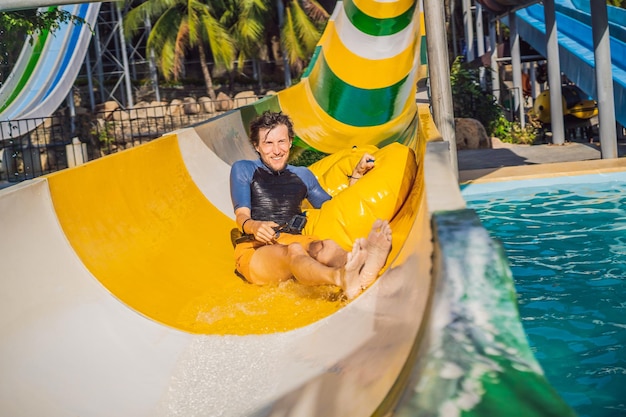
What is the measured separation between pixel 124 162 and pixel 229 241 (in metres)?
0.71

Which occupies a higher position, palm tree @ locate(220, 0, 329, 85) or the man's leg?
palm tree @ locate(220, 0, 329, 85)

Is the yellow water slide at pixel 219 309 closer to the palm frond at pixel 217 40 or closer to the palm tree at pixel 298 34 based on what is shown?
the palm frond at pixel 217 40

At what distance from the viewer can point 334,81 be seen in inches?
256

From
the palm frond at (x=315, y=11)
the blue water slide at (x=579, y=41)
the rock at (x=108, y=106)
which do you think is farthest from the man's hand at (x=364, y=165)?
the palm frond at (x=315, y=11)

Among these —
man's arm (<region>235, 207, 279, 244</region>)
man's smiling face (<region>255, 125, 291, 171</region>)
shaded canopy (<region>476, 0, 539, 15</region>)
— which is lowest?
man's arm (<region>235, 207, 279, 244</region>)

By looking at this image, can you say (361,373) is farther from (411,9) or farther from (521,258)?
(411,9)

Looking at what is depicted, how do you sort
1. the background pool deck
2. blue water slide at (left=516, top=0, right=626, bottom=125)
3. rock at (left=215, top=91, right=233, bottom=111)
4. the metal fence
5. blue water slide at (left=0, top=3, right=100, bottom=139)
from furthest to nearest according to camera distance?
1. rock at (left=215, top=91, right=233, bottom=111)
2. the metal fence
3. blue water slide at (left=0, top=3, right=100, bottom=139)
4. blue water slide at (left=516, top=0, right=626, bottom=125)
5. the background pool deck

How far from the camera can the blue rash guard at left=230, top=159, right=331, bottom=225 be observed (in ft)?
11.5

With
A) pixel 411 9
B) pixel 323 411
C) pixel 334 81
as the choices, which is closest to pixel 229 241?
pixel 323 411

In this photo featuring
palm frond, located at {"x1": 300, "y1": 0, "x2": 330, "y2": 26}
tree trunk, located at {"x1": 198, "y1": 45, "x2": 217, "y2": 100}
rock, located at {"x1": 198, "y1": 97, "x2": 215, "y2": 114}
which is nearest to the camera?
rock, located at {"x1": 198, "y1": 97, "x2": 215, "y2": 114}

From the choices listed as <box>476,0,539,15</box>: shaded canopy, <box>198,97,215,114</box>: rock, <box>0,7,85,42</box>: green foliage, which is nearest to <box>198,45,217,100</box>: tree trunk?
<box>198,97,215,114</box>: rock

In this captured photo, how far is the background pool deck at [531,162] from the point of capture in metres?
6.70

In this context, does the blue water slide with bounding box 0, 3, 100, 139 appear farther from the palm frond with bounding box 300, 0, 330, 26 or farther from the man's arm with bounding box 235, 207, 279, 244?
the man's arm with bounding box 235, 207, 279, 244

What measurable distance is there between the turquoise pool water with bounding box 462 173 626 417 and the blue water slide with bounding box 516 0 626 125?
2.70 m
